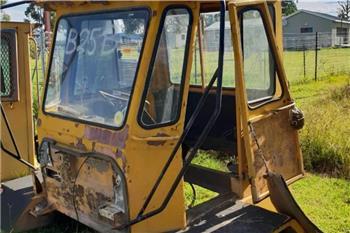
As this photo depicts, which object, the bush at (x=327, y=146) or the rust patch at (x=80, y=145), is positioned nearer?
the rust patch at (x=80, y=145)

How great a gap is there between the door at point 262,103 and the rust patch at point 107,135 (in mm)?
898

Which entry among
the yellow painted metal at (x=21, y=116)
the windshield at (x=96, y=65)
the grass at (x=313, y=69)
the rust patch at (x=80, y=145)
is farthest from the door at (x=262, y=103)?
the grass at (x=313, y=69)

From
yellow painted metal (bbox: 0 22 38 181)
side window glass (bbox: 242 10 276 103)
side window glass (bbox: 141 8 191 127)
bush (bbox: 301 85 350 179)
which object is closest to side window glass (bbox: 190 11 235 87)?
side window glass (bbox: 242 10 276 103)

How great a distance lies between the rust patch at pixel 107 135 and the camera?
3.38 metres

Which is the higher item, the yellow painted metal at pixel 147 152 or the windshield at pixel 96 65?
the windshield at pixel 96 65

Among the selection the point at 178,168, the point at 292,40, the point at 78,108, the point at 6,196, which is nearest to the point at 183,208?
the point at 178,168

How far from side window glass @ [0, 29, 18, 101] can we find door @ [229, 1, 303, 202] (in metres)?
2.92

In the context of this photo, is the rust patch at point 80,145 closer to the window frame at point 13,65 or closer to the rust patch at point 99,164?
the rust patch at point 99,164

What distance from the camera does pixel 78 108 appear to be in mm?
3916

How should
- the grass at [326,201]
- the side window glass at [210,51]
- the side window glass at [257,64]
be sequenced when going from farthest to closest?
the grass at [326,201] < the side window glass at [210,51] < the side window glass at [257,64]

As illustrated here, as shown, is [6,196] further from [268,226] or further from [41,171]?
[268,226]

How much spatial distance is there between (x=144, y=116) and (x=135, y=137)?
154mm

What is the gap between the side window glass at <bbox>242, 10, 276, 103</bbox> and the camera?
13.2ft

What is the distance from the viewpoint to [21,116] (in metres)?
5.97
